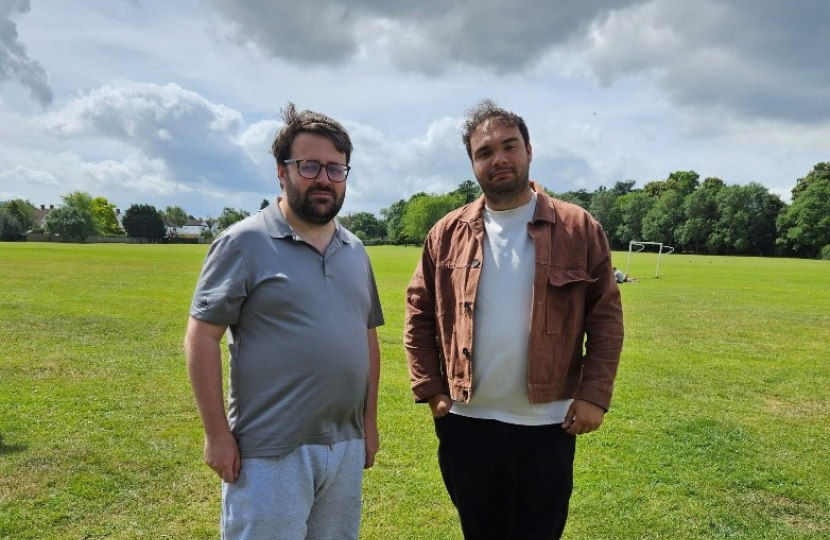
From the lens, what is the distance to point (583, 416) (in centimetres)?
281

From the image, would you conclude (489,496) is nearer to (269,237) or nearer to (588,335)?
(588,335)

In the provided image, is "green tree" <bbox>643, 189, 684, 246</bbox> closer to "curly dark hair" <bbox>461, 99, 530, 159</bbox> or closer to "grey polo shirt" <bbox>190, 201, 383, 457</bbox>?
"curly dark hair" <bbox>461, 99, 530, 159</bbox>

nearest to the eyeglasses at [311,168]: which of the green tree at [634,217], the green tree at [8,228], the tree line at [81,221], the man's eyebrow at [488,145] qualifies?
the man's eyebrow at [488,145]

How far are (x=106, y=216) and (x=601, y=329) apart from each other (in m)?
140

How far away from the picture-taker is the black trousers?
2852 mm

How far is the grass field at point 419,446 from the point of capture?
14.8ft

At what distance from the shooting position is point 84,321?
44.7 feet

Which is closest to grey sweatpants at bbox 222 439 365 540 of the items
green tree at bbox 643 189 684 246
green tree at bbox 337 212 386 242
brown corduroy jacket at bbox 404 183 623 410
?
brown corduroy jacket at bbox 404 183 623 410

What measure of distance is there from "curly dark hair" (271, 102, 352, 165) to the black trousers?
1.54 metres

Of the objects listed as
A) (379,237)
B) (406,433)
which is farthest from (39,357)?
(379,237)

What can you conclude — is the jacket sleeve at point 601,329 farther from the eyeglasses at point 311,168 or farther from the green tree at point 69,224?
the green tree at point 69,224

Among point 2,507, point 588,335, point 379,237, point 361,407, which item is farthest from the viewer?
point 379,237

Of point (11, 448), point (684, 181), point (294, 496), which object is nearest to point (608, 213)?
point (684, 181)

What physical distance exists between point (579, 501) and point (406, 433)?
2169 mm
